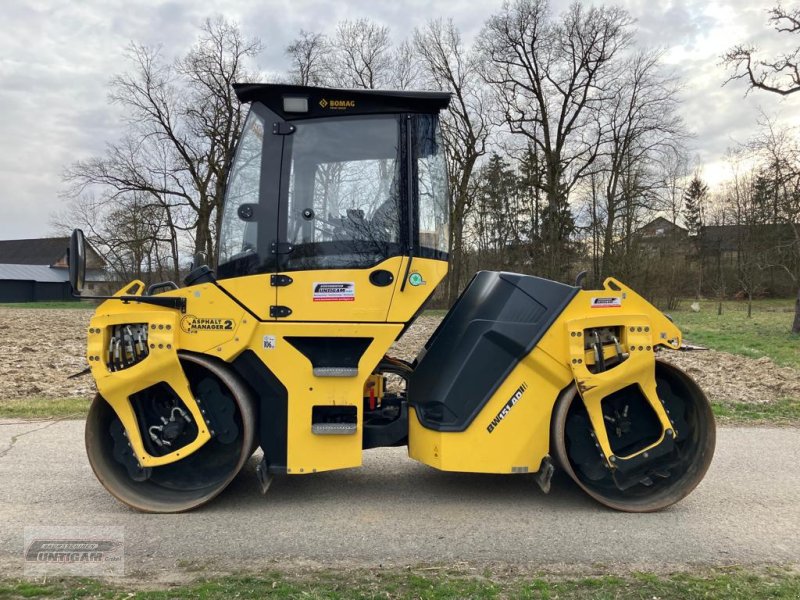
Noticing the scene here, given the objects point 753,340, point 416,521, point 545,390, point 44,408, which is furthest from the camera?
point 753,340

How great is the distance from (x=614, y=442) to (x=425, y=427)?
1.34 meters

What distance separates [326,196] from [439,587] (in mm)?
2442

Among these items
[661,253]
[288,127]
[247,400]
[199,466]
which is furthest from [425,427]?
[661,253]

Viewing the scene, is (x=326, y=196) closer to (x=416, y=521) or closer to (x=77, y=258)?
(x=77, y=258)

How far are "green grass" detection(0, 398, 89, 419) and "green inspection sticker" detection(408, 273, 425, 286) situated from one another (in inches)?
187

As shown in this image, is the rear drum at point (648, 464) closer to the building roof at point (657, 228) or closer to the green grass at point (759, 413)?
the green grass at point (759, 413)

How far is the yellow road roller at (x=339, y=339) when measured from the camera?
3859 mm

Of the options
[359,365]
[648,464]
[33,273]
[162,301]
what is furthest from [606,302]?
[33,273]

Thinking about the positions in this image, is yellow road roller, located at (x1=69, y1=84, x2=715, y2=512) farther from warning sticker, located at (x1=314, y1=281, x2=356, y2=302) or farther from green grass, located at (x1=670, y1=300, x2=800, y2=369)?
green grass, located at (x1=670, y1=300, x2=800, y2=369)

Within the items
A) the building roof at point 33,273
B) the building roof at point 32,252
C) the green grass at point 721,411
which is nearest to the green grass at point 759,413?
the green grass at point 721,411

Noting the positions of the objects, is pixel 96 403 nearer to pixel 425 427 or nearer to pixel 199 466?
pixel 199 466

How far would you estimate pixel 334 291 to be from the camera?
3848 mm

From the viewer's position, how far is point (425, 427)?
13.1 ft

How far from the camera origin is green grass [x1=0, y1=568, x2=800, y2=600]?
279cm
